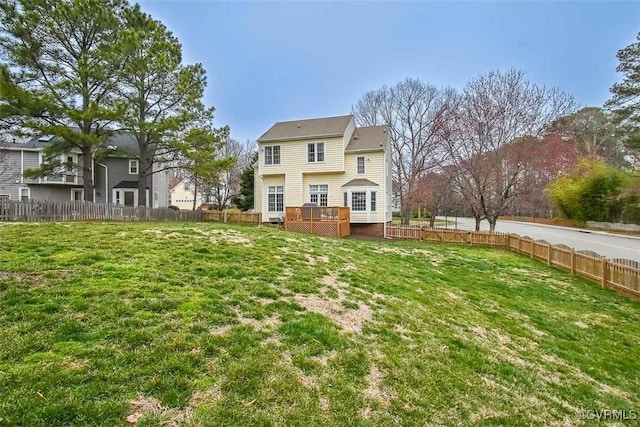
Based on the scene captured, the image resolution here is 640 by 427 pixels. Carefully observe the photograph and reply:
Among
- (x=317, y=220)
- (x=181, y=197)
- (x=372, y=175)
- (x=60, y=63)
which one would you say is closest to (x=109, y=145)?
(x=60, y=63)

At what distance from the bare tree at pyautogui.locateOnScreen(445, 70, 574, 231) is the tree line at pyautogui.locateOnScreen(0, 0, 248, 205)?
53.0ft

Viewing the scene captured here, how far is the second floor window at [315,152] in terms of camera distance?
21.5m

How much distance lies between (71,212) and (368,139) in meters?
17.5

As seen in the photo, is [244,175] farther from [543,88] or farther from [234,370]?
[234,370]

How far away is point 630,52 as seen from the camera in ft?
80.1

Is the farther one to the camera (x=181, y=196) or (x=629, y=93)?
(x=181, y=196)

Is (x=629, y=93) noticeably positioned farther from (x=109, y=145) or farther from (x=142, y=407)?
(x=109, y=145)

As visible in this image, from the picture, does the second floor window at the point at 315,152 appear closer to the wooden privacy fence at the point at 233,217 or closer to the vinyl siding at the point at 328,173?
the vinyl siding at the point at 328,173

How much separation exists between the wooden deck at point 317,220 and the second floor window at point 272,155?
5.12 meters

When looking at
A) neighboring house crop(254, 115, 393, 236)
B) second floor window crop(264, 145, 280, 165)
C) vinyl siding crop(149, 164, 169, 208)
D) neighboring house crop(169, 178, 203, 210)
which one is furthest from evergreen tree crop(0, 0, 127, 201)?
neighboring house crop(169, 178, 203, 210)

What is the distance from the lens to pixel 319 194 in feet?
72.6

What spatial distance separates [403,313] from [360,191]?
15.4m

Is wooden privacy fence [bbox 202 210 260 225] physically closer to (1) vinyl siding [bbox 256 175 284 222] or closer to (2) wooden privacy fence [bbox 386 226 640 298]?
(1) vinyl siding [bbox 256 175 284 222]

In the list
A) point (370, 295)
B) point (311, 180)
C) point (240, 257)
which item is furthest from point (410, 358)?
point (311, 180)
